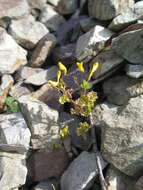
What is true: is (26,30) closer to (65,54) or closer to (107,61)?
(65,54)

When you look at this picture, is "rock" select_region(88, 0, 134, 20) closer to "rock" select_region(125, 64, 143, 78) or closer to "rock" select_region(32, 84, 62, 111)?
"rock" select_region(125, 64, 143, 78)

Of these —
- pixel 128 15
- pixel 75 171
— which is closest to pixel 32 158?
pixel 75 171

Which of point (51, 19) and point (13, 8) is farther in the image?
point (51, 19)

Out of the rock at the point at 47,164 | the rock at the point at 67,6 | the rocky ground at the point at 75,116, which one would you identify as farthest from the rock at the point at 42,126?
the rock at the point at 67,6

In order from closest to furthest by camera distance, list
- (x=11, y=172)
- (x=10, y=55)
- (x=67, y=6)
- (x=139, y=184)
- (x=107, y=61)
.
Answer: (x=139, y=184) < (x=11, y=172) < (x=107, y=61) < (x=10, y=55) < (x=67, y=6)

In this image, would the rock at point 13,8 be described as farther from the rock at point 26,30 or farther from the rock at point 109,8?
the rock at point 109,8

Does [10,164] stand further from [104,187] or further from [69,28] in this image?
[69,28]

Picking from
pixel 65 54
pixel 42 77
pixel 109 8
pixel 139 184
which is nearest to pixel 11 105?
pixel 42 77
